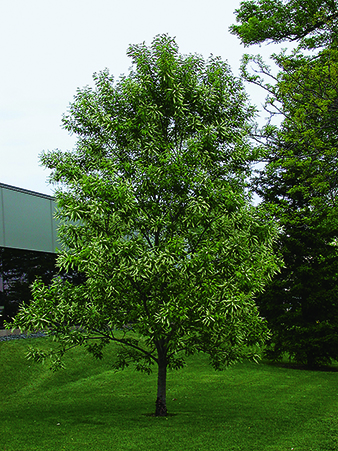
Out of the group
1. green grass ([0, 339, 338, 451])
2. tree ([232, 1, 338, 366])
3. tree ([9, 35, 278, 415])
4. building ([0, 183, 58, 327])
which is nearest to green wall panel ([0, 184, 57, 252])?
building ([0, 183, 58, 327])

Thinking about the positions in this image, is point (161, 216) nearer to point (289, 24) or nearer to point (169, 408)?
point (169, 408)

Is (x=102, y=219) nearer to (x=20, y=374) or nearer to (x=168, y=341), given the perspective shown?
(x=168, y=341)

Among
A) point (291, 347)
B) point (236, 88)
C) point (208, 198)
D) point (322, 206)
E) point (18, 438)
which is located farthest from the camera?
point (291, 347)

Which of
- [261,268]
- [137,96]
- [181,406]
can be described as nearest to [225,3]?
[137,96]

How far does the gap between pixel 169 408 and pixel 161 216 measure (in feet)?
18.6

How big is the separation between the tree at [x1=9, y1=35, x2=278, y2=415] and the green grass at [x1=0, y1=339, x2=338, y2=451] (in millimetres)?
1459

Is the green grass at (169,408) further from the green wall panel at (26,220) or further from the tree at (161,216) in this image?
the green wall panel at (26,220)

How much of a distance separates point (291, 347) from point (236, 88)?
1352cm

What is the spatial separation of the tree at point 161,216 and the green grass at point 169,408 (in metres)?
1.46

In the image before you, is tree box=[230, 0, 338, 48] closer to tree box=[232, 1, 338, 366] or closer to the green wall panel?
tree box=[232, 1, 338, 366]

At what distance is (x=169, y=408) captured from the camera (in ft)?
41.1

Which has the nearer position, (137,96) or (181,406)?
(137,96)

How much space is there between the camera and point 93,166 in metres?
10.7

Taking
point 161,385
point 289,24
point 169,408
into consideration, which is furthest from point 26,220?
point 289,24
